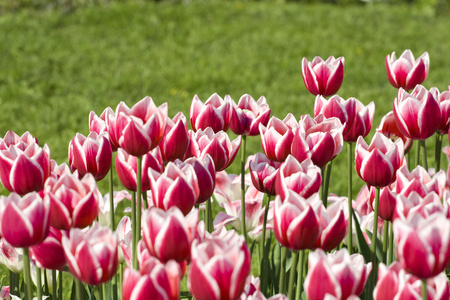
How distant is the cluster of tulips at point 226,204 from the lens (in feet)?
3.84

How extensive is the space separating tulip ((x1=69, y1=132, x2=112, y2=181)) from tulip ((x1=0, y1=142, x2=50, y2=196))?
0.24ft

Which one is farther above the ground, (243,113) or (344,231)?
(243,113)

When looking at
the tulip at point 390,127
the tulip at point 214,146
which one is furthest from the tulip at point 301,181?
the tulip at point 390,127

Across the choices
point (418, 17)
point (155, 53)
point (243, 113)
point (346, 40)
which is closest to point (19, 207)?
point (243, 113)

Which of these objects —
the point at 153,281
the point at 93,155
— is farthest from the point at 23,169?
the point at 153,281

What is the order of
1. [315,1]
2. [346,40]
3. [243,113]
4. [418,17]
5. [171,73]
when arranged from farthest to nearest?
[315,1] < [418,17] < [346,40] < [171,73] < [243,113]

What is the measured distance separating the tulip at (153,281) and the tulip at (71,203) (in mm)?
245

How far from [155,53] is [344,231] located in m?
5.59

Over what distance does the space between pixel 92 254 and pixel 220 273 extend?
24 cm

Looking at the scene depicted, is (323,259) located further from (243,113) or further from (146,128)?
(243,113)

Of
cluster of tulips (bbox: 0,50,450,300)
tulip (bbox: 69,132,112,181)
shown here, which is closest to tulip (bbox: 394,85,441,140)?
cluster of tulips (bbox: 0,50,450,300)

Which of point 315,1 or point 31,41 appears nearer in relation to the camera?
point 31,41

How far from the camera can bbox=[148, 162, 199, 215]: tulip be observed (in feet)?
4.53

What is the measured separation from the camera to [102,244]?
4.04ft
